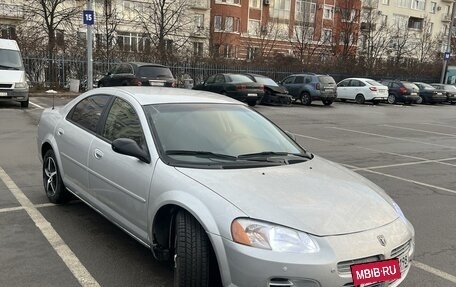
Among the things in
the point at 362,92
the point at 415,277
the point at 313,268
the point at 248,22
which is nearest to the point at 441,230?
the point at 415,277

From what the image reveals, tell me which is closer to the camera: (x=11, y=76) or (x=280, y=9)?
(x=11, y=76)

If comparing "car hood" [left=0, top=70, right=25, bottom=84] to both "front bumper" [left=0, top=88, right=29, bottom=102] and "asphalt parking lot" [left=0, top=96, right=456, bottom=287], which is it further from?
"asphalt parking lot" [left=0, top=96, right=456, bottom=287]

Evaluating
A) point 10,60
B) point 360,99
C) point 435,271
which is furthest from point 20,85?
point 360,99

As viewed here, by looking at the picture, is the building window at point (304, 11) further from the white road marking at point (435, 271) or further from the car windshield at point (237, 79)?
the white road marking at point (435, 271)

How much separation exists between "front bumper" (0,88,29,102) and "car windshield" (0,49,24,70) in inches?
37.5

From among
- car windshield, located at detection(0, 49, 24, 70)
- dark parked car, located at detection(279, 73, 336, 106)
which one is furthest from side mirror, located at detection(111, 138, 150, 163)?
dark parked car, located at detection(279, 73, 336, 106)

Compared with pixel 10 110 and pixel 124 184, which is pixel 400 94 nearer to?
pixel 10 110

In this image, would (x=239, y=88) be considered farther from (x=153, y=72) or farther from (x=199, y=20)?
(x=199, y=20)

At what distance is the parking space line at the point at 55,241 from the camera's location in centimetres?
369

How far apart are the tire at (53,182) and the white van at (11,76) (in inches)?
432

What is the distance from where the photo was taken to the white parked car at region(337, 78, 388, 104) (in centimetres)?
2797

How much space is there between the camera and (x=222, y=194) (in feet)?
10.2

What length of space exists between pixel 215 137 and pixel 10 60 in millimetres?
14411

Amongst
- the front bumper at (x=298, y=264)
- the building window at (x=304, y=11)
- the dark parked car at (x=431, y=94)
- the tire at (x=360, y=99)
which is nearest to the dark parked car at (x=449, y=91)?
the dark parked car at (x=431, y=94)
